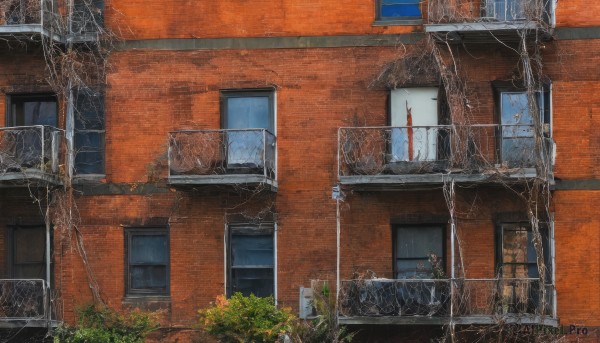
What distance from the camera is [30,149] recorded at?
86.2ft

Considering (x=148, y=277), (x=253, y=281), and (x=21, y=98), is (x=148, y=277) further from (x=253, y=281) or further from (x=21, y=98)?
(x=21, y=98)

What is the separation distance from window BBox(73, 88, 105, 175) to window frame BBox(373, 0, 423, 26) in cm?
579

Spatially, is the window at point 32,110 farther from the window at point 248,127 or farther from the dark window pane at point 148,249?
the window at point 248,127

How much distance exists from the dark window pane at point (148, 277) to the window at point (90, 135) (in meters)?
2.18

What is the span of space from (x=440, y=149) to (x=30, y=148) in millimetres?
8053

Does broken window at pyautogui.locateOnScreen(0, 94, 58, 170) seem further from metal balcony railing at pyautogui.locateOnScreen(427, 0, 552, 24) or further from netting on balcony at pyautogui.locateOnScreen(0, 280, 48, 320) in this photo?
metal balcony railing at pyautogui.locateOnScreen(427, 0, 552, 24)

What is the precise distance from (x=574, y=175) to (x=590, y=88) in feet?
5.63

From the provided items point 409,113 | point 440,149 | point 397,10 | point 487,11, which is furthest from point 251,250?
point 487,11

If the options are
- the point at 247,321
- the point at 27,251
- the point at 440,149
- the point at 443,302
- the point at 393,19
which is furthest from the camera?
the point at 27,251

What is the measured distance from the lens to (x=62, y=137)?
26766 mm

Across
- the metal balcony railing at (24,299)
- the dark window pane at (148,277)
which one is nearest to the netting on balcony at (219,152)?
the dark window pane at (148,277)

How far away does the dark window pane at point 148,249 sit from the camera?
26.7 metres

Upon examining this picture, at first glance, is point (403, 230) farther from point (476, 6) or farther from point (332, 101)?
point (476, 6)

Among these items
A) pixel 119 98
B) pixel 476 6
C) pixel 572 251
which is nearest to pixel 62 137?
pixel 119 98
